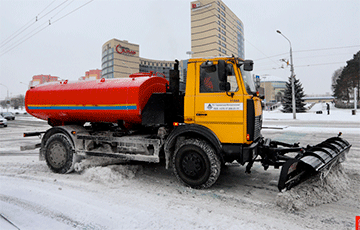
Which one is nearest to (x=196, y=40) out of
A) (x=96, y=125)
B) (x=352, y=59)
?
(x=352, y=59)

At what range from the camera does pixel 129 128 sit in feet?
18.7

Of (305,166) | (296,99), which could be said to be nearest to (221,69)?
(305,166)

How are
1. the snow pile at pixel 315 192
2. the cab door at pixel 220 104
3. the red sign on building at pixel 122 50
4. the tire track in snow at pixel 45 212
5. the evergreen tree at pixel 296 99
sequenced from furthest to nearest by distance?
the red sign on building at pixel 122 50, the evergreen tree at pixel 296 99, the cab door at pixel 220 104, the snow pile at pixel 315 192, the tire track in snow at pixel 45 212

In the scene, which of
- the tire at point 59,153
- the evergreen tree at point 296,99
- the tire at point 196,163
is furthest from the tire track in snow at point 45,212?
the evergreen tree at point 296,99

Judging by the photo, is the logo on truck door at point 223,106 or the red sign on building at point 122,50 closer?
the logo on truck door at point 223,106

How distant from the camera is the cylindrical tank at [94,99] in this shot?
16.3 feet

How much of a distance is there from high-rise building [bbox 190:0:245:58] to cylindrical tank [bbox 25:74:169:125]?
2550 inches

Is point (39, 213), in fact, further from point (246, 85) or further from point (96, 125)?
point (246, 85)

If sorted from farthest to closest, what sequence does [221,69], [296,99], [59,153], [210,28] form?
[210,28] → [296,99] → [59,153] → [221,69]

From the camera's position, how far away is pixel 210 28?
7138cm

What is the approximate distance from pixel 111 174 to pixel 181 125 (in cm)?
210

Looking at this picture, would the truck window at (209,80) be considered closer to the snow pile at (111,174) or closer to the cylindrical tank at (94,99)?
the cylindrical tank at (94,99)

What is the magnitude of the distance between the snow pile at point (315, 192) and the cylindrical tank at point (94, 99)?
3.37 metres

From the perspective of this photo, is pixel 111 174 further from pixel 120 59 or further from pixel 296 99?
pixel 120 59
